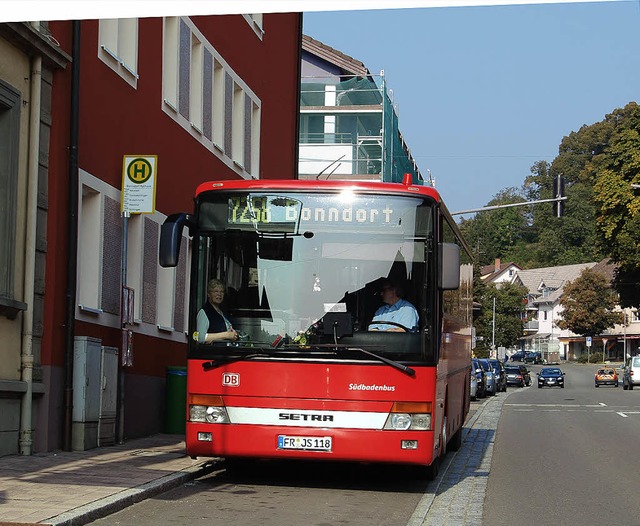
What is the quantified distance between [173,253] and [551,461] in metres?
7.92

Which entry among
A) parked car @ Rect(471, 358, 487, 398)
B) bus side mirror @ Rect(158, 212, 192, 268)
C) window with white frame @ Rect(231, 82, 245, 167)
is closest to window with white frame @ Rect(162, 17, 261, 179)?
window with white frame @ Rect(231, 82, 245, 167)

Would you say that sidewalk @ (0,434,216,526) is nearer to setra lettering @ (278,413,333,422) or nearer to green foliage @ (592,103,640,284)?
setra lettering @ (278,413,333,422)

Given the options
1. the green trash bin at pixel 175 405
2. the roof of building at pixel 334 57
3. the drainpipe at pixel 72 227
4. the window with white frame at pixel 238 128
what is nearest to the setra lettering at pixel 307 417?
the drainpipe at pixel 72 227

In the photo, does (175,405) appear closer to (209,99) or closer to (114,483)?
(209,99)

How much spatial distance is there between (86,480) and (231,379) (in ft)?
5.79

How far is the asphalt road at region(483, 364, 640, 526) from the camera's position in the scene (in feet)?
39.2

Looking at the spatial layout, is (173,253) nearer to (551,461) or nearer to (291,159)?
(551,461)

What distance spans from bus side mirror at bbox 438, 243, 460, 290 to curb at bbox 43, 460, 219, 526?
11.2ft

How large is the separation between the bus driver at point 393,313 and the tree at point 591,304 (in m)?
120

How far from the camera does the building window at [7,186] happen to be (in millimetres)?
14727

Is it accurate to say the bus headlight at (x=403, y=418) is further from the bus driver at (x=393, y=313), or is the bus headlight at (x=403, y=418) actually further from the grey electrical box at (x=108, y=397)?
the grey electrical box at (x=108, y=397)

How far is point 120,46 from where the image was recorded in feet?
62.0

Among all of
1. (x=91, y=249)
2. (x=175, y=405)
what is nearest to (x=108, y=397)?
(x=91, y=249)

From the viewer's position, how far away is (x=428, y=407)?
12906mm
